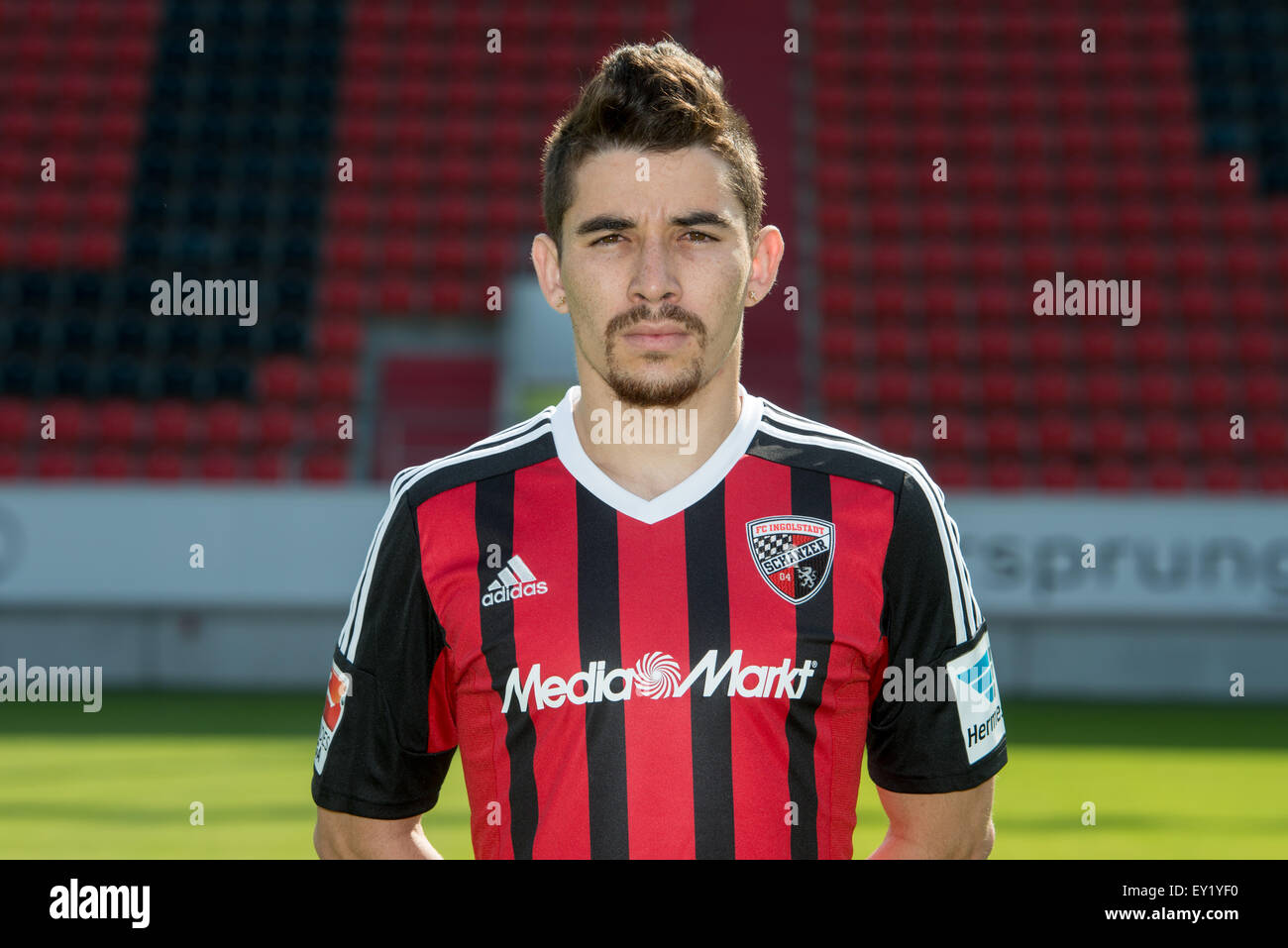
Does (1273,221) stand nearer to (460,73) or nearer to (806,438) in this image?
(460,73)

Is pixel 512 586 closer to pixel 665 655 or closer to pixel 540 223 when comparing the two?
pixel 665 655

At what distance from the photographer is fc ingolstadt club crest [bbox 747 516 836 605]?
171cm

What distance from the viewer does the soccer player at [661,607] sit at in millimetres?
1636

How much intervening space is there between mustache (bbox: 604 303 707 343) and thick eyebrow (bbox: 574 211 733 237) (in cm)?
10

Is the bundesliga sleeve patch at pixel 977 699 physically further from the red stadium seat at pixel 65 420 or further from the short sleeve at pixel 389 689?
the red stadium seat at pixel 65 420

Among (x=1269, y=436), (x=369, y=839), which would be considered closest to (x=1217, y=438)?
(x=1269, y=436)

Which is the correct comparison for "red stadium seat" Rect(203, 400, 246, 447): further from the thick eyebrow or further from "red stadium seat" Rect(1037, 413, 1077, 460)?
the thick eyebrow

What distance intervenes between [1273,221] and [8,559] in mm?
10379

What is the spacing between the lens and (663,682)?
64.9 inches

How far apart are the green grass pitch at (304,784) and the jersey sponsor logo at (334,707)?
2611mm

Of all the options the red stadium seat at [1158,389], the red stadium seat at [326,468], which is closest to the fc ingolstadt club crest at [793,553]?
the red stadium seat at [326,468]

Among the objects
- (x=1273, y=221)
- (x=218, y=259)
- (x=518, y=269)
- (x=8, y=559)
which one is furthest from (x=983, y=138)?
(x=8, y=559)

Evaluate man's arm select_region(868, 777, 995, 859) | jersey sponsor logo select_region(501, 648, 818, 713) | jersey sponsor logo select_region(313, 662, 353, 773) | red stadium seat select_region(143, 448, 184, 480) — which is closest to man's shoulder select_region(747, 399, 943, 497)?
jersey sponsor logo select_region(501, 648, 818, 713)

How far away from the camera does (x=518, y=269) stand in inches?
474
